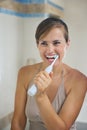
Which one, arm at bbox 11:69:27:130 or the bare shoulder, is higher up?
the bare shoulder

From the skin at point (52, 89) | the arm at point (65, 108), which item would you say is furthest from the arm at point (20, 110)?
the arm at point (65, 108)

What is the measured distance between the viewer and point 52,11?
1276mm

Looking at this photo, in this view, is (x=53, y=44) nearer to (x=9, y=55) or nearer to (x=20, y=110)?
(x=20, y=110)

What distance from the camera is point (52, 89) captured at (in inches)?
34.6

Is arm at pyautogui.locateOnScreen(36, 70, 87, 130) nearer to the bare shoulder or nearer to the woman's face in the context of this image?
the bare shoulder

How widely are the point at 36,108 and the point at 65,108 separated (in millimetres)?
123

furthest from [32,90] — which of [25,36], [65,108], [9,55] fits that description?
[25,36]

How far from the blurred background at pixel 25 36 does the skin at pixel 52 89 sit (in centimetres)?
23

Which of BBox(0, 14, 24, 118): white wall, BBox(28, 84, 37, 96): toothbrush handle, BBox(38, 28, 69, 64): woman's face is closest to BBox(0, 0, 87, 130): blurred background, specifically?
BBox(0, 14, 24, 118): white wall

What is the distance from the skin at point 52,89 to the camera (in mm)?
706

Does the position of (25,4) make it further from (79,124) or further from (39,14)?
(79,124)

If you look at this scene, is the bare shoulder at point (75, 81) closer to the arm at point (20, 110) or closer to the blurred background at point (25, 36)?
the arm at point (20, 110)

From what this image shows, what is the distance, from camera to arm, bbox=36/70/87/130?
2.34 feet

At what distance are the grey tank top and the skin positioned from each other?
2 cm
